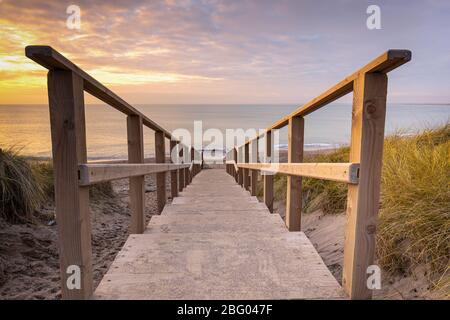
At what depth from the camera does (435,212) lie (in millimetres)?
2000

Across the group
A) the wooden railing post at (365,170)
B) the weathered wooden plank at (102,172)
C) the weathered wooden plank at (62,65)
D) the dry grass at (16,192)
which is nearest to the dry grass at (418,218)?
the wooden railing post at (365,170)

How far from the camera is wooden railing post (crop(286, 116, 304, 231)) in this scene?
2.69 meters

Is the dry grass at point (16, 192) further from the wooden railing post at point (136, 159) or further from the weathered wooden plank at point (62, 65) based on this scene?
the weathered wooden plank at point (62, 65)

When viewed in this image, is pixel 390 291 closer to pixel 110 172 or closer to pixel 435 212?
pixel 435 212

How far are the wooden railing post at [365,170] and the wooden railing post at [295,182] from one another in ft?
3.85

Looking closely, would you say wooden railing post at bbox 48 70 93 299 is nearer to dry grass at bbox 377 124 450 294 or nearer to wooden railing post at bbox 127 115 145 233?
wooden railing post at bbox 127 115 145 233

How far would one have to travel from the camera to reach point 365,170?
1.44 metres

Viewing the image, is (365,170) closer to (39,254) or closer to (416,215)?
(416,215)

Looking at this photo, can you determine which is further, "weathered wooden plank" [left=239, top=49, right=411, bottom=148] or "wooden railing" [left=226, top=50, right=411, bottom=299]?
"wooden railing" [left=226, top=50, right=411, bottom=299]

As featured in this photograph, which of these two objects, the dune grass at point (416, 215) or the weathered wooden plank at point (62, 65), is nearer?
the weathered wooden plank at point (62, 65)

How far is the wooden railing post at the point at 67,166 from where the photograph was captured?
1330 mm

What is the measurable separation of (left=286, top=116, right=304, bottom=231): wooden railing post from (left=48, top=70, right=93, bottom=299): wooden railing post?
6.02 ft

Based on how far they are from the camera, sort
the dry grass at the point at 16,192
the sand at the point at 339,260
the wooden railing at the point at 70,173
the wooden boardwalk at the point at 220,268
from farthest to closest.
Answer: the dry grass at the point at 16,192
the sand at the point at 339,260
the wooden boardwalk at the point at 220,268
the wooden railing at the point at 70,173

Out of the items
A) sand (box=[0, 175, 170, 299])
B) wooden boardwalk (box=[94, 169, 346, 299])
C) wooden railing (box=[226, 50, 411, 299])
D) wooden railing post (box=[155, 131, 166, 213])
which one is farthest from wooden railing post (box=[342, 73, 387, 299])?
wooden railing post (box=[155, 131, 166, 213])
